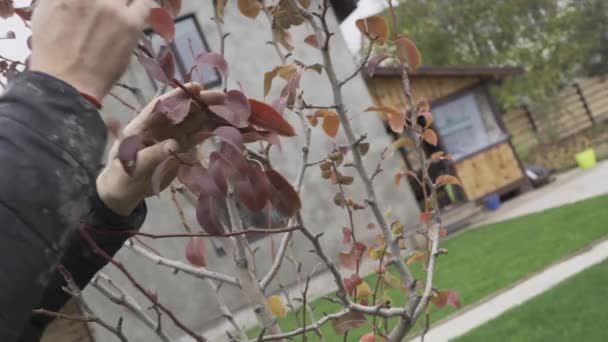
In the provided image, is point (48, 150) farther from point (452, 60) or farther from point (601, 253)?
point (452, 60)

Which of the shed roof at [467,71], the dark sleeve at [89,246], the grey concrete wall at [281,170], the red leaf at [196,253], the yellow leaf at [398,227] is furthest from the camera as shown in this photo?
the shed roof at [467,71]

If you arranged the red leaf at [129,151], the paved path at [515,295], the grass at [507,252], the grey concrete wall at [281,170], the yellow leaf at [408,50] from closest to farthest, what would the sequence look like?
the red leaf at [129,151] → the yellow leaf at [408,50] → the paved path at [515,295] → the grass at [507,252] → the grey concrete wall at [281,170]

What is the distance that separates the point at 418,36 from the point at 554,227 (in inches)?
764

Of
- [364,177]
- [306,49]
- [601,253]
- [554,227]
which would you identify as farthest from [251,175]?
[306,49]

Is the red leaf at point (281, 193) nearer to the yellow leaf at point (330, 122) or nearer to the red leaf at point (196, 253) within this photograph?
the red leaf at point (196, 253)

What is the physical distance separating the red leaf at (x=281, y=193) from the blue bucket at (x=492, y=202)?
1131 cm

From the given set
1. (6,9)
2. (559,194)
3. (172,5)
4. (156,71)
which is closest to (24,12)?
(6,9)

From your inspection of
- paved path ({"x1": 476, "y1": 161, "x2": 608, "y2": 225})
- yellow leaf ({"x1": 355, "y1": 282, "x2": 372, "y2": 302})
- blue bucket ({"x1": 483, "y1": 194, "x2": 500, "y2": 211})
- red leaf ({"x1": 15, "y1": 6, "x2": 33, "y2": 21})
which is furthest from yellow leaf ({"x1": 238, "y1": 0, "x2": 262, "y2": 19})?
blue bucket ({"x1": 483, "y1": 194, "x2": 500, "y2": 211})

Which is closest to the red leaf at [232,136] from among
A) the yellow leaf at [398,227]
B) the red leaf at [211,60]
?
the red leaf at [211,60]

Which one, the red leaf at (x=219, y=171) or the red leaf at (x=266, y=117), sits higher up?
the red leaf at (x=266, y=117)

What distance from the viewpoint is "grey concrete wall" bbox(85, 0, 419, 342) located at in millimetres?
7910

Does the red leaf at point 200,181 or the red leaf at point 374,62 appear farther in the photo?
the red leaf at point 374,62

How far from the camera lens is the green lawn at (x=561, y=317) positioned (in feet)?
12.7

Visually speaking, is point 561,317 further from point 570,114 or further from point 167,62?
point 570,114
